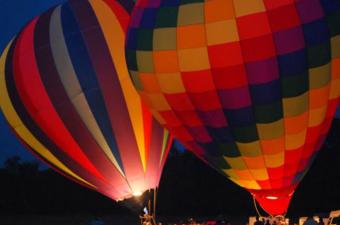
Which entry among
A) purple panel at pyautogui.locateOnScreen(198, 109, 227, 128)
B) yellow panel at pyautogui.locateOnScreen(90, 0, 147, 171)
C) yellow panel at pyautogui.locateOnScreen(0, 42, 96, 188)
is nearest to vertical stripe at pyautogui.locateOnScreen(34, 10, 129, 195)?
yellow panel at pyautogui.locateOnScreen(90, 0, 147, 171)

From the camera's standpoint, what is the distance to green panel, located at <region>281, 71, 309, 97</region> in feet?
25.2

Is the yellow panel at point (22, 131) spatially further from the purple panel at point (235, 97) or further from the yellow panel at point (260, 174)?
the purple panel at point (235, 97)

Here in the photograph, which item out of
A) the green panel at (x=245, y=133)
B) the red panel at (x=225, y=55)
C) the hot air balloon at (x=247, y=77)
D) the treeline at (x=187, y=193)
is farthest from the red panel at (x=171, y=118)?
the treeline at (x=187, y=193)

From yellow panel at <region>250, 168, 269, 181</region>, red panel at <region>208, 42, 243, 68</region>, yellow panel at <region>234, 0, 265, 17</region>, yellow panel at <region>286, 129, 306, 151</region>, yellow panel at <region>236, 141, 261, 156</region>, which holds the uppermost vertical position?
yellow panel at <region>234, 0, 265, 17</region>

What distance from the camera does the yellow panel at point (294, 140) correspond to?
26.6ft

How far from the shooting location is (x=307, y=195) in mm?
18875

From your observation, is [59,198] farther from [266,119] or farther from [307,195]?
[266,119]

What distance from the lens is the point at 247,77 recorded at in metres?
7.68

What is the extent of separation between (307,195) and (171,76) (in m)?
12.1

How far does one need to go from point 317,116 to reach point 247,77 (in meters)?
1.26

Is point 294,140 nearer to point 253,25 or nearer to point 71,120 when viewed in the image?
A: point 253,25

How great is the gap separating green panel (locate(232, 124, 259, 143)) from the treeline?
424 inches

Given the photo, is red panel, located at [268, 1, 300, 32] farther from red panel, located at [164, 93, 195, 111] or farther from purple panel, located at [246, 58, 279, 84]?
red panel, located at [164, 93, 195, 111]

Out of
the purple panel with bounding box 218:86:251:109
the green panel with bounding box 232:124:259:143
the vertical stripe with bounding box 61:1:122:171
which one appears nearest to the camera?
the purple panel with bounding box 218:86:251:109
